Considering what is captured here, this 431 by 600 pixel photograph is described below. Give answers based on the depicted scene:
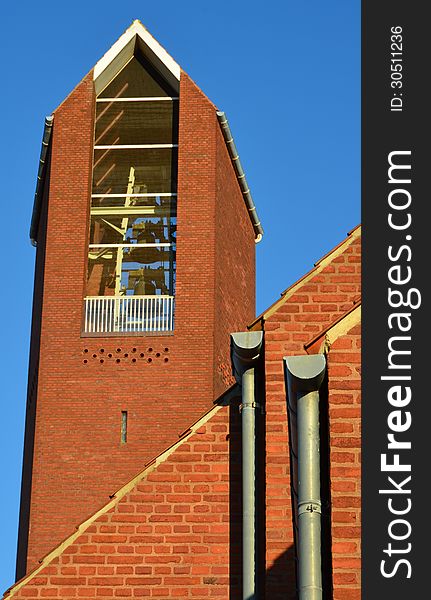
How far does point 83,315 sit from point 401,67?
685 inches

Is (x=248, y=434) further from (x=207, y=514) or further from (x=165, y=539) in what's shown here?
(x=165, y=539)

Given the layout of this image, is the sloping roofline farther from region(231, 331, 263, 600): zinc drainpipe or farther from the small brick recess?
region(231, 331, 263, 600): zinc drainpipe

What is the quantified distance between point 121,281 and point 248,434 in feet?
47.1

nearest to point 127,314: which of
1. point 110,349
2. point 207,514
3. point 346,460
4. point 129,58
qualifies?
point 110,349

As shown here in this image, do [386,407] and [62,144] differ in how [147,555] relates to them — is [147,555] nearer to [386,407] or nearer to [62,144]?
[386,407]

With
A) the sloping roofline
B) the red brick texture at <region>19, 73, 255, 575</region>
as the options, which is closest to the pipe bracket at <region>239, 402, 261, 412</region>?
the red brick texture at <region>19, 73, 255, 575</region>

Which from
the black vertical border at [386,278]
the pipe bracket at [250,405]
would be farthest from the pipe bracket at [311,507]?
the pipe bracket at [250,405]

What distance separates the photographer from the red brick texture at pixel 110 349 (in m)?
22.9

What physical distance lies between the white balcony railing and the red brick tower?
23 mm

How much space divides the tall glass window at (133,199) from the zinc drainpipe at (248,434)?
1263cm

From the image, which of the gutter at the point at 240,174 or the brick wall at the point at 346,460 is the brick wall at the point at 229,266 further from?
the brick wall at the point at 346,460

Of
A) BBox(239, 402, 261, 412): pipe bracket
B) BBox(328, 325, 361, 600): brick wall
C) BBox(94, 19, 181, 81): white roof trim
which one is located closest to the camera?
BBox(328, 325, 361, 600): brick wall

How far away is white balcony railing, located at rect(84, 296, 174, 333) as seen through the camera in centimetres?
2447

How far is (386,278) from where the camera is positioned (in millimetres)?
7031
